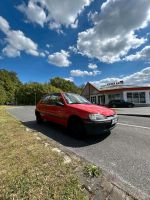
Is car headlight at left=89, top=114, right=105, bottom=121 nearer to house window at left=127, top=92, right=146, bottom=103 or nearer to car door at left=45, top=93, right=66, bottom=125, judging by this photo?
car door at left=45, top=93, right=66, bottom=125

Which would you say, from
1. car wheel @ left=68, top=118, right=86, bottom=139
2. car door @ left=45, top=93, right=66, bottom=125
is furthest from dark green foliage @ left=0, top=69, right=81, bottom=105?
car wheel @ left=68, top=118, right=86, bottom=139

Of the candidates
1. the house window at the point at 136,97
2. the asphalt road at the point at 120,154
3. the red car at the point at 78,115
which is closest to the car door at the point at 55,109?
the red car at the point at 78,115

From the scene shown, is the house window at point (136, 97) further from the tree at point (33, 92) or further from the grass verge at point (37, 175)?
the tree at point (33, 92)

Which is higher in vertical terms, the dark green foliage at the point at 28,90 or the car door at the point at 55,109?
the dark green foliage at the point at 28,90

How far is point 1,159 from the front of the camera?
13.5 feet

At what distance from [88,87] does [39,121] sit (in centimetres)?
3743

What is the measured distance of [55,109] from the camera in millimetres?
7688

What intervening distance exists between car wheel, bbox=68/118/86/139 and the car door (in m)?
0.49

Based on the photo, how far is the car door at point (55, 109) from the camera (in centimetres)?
709

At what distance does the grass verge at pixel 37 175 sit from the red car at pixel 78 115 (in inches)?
62.0

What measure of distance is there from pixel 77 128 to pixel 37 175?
10.2ft

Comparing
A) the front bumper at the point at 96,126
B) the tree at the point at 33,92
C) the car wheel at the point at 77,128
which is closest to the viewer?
the front bumper at the point at 96,126

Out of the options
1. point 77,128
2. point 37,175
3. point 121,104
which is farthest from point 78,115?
point 121,104

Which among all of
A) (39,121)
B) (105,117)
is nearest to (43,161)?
(105,117)
